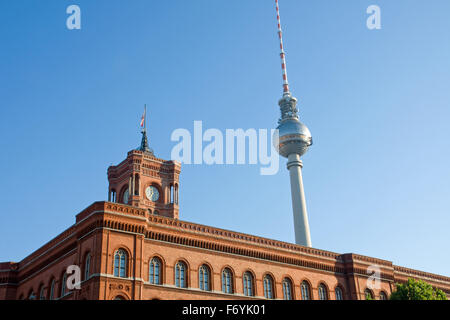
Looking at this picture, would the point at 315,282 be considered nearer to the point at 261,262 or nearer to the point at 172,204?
the point at 261,262

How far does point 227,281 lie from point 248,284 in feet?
7.89

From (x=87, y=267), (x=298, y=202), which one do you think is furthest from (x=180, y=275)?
(x=298, y=202)

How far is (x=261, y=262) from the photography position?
155ft

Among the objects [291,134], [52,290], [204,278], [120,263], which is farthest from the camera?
[291,134]

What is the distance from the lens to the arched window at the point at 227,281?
44.1m

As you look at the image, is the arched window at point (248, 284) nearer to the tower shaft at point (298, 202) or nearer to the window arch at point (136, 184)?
the window arch at point (136, 184)

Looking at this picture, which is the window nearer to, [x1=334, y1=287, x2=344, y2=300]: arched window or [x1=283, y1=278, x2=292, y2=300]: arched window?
[x1=283, y1=278, x2=292, y2=300]: arched window

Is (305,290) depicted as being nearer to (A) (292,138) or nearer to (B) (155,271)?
(B) (155,271)

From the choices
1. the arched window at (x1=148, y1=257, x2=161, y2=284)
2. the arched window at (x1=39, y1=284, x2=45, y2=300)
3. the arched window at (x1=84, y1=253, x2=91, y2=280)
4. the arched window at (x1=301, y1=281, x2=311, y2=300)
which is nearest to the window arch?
the arched window at (x1=39, y1=284, x2=45, y2=300)

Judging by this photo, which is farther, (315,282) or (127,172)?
(127,172)

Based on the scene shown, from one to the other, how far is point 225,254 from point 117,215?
36.8ft

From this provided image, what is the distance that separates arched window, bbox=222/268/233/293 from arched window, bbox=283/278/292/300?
244 inches

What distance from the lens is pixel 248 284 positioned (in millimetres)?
45812
